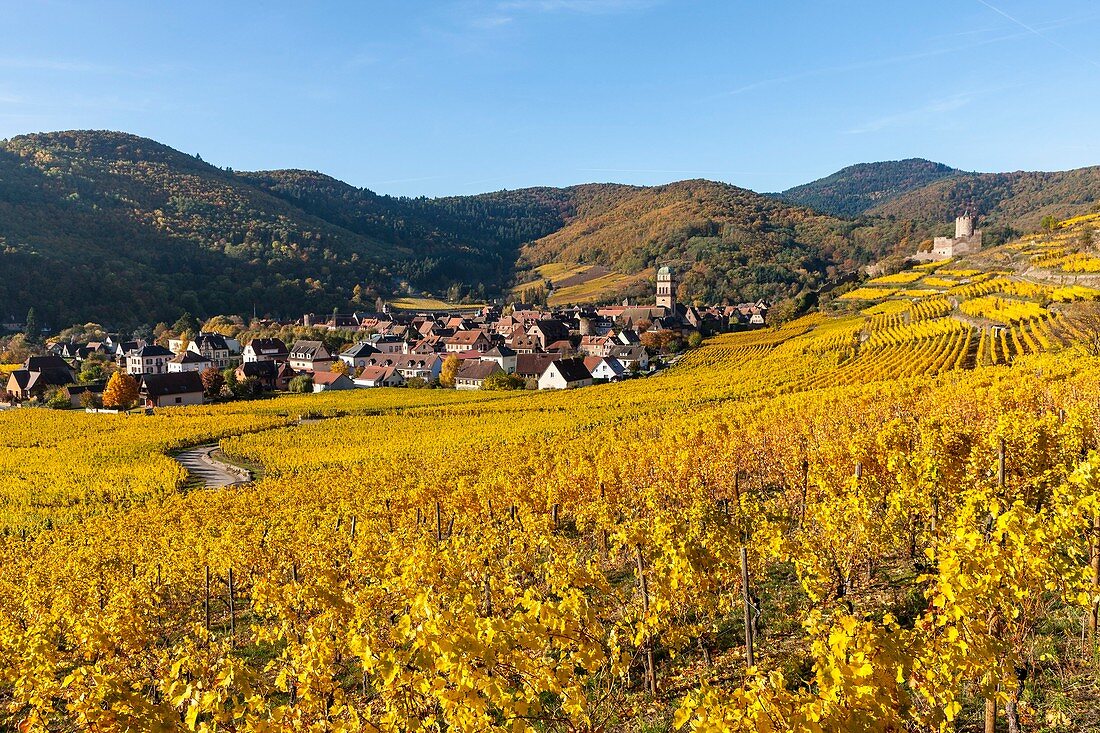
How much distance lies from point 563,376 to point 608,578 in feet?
188

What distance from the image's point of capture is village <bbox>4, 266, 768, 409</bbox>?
70250 millimetres

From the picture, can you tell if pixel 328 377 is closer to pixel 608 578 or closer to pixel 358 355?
pixel 358 355

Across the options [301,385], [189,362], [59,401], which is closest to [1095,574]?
[301,385]

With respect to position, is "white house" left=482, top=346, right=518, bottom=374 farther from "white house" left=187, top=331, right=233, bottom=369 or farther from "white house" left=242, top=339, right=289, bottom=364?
"white house" left=187, top=331, right=233, bottom=369

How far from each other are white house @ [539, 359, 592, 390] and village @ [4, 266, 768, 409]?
128 mm

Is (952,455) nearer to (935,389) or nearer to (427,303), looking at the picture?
(935,389)

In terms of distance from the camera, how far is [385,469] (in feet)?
91.0

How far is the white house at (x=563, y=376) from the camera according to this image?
7206 cm

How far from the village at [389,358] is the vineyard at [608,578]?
1290 inches

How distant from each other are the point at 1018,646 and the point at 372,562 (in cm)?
1163

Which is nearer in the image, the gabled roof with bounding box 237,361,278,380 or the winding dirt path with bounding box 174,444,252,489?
the winding dirt path with bounding box 174,444,252,489

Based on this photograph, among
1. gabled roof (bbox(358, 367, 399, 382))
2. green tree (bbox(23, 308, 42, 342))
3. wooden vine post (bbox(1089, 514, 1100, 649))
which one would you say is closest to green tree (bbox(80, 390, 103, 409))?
gabled roof (bbox(358, 367, 399, 382))

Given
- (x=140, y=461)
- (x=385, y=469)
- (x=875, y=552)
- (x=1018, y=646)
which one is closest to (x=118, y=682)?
(x=1018, y=646)

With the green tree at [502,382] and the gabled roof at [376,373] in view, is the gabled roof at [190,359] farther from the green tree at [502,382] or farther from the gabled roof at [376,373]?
the green tree at [502,382]
